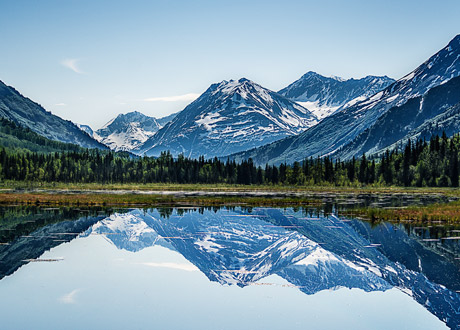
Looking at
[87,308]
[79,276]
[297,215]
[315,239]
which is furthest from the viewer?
[297,215]

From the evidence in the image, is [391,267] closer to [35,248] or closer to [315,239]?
[315,239]

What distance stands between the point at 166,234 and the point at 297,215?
25.1m

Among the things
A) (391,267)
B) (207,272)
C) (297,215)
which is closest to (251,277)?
(207,272)

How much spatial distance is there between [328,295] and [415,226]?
102 ft

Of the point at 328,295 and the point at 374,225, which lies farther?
the point at 374,225

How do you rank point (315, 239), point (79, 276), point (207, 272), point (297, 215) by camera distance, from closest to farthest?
point (79, 276)
point (207, 272)
point (315, 239)
point (297, 215)

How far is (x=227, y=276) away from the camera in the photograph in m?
33.8

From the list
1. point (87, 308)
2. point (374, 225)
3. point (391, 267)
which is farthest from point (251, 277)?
point (374, 225)

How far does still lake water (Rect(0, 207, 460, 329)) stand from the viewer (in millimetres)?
24078

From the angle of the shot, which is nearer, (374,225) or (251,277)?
(251,277)

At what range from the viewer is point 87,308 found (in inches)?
985

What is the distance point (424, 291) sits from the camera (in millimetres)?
29156

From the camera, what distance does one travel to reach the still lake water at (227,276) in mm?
24078

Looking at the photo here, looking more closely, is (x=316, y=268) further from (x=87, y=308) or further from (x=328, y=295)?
(x=87, y=308)
